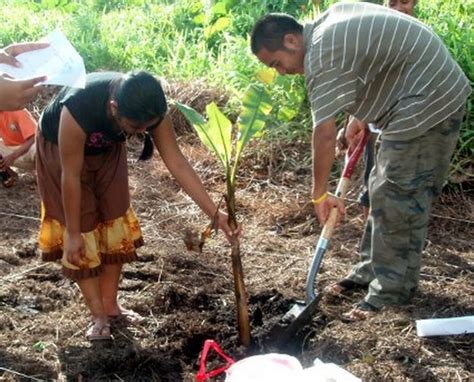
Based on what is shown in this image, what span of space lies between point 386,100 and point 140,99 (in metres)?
1.21

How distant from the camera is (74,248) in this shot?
326 cm

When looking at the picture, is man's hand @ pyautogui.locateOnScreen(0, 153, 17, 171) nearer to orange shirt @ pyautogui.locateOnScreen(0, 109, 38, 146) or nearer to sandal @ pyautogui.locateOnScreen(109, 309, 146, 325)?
orange shirt @ pyautogui.locateOnScreen(0, 109, 38, 146)

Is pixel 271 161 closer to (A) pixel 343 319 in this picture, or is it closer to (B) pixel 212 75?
(B) pixel 212 75

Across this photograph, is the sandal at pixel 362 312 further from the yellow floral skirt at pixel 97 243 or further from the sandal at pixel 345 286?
the yellow floral skirt at pixel 97 243

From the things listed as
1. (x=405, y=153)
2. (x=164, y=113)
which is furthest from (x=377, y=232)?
(x=164, y=113)

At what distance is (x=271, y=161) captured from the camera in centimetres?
580

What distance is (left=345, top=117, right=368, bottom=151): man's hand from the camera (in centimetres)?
407

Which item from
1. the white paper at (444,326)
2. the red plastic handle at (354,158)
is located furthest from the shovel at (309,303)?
the white paper at (444,326)

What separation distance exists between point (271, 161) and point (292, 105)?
513 millimetres

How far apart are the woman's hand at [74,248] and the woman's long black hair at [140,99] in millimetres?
684

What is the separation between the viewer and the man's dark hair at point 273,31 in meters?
3.24

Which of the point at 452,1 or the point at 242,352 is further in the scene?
the point at 452,1

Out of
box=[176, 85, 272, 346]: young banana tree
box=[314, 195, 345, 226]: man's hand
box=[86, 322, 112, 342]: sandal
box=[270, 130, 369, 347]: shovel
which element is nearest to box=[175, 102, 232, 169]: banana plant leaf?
box=[176, 85, 272, 346]: young banana tree

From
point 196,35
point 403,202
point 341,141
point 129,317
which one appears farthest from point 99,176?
point 196,35
